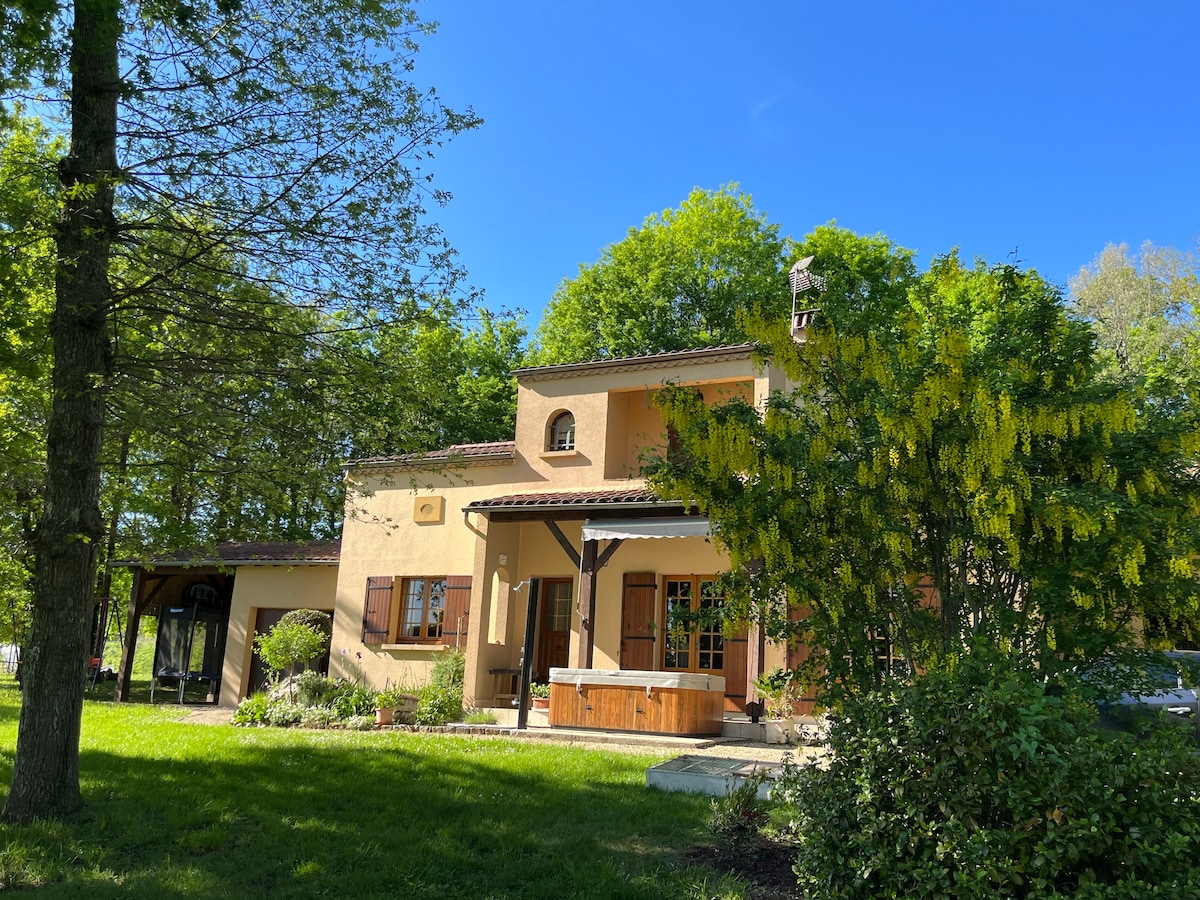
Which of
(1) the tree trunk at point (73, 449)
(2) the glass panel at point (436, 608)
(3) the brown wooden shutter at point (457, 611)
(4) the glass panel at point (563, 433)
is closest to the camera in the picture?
(1) the tree trunk at point (73, 449)

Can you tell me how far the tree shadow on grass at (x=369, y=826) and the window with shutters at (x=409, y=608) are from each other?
657 centimetres

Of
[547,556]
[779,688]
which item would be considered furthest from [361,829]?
[547,556]

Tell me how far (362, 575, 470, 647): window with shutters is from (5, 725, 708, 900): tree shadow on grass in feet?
21.6

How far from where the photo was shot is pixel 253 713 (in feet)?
45.1

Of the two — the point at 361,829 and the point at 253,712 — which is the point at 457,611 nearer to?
the point at 253,712

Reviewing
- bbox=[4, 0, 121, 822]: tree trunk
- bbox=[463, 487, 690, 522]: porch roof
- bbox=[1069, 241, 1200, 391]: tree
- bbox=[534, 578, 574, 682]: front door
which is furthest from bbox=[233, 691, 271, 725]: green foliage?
bbox=[1069, 241, 1200, 391]: tree

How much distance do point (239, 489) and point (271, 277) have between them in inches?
79.9

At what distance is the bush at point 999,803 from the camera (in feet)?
11.1

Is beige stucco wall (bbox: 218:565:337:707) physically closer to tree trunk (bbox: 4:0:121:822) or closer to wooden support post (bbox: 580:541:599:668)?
wooden support post (bbox: 580:541:599:668)

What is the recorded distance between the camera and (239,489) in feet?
26.8

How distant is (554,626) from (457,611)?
1829 mm

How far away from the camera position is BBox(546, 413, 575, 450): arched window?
15.8 metres

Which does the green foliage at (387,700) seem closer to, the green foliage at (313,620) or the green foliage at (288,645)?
the green foliage at (288,645)

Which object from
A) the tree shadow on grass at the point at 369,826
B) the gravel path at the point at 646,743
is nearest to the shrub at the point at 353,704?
the gravel path at the point at 646,743
